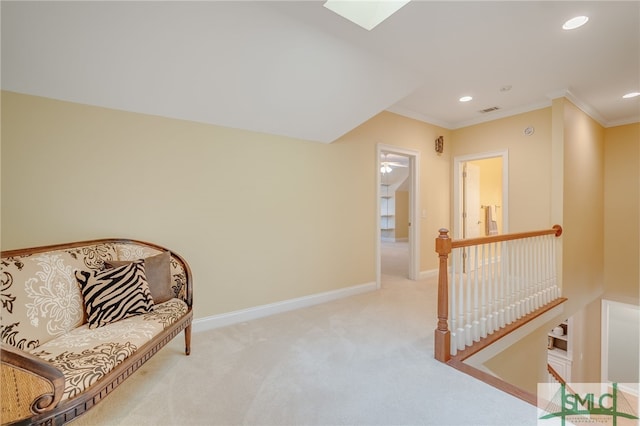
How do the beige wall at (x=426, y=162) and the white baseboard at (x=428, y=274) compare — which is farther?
the white baseboard at (x=428, y=274)

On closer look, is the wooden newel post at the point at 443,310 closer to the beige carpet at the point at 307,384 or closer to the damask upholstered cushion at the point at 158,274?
the beige carpet at the point at 307,384

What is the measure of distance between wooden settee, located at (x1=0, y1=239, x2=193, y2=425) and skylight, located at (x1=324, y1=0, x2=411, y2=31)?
219 cm

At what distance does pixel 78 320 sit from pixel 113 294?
22 cm

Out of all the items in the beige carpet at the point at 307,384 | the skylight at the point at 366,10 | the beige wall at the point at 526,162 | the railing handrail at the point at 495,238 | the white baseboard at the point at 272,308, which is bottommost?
the beige carpet at the point at 307,384

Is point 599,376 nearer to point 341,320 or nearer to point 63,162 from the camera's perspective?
point 341,320

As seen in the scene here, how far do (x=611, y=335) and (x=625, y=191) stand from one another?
3112 millimetres

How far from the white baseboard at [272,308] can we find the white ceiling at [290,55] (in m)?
1.84

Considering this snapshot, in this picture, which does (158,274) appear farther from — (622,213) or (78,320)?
(622,213)

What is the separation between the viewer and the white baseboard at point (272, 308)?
8.63ft

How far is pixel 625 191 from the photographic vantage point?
459cm

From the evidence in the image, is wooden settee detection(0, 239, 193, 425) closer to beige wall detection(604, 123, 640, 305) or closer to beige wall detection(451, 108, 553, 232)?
beige wall detection(451, 108, 553, 232)

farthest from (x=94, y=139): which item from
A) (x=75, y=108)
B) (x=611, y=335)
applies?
(x=611, y=335)


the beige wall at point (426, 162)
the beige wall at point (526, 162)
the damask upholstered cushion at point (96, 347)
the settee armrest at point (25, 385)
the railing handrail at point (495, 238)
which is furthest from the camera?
the beige wall at point (426, 162)

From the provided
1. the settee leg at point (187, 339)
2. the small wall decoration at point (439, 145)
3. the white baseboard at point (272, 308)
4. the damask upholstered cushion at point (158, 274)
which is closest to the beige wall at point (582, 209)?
the small wall decoration at point (439, 145)
